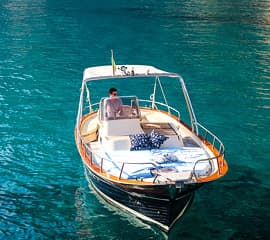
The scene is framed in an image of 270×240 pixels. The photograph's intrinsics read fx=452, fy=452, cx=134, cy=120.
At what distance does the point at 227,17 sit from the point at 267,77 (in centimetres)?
2822

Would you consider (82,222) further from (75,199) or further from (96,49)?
(96,49)

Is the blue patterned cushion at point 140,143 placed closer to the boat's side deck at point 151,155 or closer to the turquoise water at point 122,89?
the boat's side deck at point 151,155

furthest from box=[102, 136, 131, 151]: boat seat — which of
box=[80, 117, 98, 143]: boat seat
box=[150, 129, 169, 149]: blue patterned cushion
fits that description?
box=[80, 117, 98, 143]: boat seat

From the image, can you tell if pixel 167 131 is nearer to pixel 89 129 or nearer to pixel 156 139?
pixel 156 139

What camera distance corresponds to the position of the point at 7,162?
20906mm

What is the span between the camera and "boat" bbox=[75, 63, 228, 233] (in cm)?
1472

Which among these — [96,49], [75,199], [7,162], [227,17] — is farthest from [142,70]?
[227,17]

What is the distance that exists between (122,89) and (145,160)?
15925 millimetres

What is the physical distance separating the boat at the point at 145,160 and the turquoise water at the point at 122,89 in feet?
3.59

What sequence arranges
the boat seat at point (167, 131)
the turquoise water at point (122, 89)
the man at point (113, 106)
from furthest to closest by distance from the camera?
1. the man at point (113, 106)
2. the boat seat at point (167, 131)
3. the turquoise water at point (122, 89)

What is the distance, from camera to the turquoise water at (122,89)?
54.3 feet

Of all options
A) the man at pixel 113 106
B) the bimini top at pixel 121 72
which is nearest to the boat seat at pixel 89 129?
the man at pixel 113 106

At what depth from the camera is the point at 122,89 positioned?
31.6m

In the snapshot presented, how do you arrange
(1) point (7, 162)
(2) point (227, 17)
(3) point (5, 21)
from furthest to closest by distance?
(2) point (227, 17)
(3) point (5, 21)
(1) point (7, 162)
